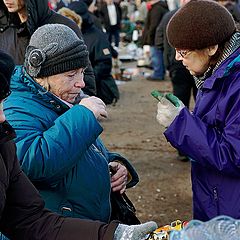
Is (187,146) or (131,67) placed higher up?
(187,146)

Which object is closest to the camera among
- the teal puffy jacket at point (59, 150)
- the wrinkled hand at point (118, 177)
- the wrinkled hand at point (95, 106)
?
the teal puffy jacket at point (59, 150)

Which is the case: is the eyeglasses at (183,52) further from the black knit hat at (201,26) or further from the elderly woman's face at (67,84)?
the elderly woman's face at (67,84)

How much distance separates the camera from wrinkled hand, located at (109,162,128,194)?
2777mm

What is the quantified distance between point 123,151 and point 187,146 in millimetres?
4213

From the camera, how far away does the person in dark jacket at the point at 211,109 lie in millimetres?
2428

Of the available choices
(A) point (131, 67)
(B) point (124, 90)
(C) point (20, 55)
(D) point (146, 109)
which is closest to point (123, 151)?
(D) point (146, 109)

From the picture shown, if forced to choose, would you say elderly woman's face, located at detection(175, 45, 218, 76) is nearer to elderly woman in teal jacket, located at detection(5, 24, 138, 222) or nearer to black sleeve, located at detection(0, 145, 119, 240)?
elderly woman in teal jacket, located at detection(5, 24, 138, 222)

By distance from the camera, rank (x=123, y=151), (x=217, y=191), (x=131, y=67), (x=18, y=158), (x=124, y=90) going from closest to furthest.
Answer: (x=18, y=158), (x=217, y=191), (x=123, y=151), (x=124, y=90), (x=131, y=67)

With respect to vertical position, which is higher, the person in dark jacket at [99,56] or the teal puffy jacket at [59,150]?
the teal puffy jacket at [59,150]

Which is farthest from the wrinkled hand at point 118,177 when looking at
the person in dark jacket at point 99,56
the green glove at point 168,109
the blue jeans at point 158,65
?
the blue jeans at point 158,65

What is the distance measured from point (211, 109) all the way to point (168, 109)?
0.22m

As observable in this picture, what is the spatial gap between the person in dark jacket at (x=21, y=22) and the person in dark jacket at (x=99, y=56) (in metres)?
2.66

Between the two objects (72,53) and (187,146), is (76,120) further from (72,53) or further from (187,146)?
(187,146)

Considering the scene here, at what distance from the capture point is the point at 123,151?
21.9ft
